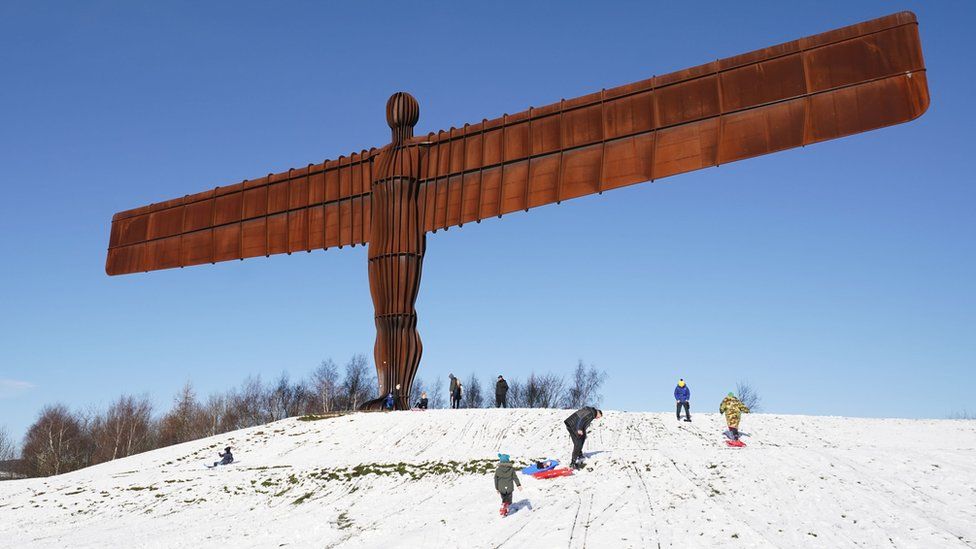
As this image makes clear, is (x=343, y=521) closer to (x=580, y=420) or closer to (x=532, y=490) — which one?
(x=532, y=490)

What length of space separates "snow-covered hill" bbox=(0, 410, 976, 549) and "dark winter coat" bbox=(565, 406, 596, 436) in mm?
880

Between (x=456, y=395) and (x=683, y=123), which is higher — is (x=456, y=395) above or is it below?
below

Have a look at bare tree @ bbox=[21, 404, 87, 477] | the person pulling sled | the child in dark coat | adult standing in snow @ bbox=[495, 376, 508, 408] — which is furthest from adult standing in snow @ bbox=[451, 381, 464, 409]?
bare tree @ bbox=[21, 404, 87, 477]

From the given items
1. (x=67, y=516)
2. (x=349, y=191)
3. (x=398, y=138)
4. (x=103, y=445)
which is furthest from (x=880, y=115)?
(x=103, y=445)

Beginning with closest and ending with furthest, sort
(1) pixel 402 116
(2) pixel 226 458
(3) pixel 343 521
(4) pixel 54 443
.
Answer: (3) pixel 343 521 → (2) pixel 226 458 → (1) pixel 402 116 → (4) pixel 54 443

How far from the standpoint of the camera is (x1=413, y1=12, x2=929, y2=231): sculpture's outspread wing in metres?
19.7

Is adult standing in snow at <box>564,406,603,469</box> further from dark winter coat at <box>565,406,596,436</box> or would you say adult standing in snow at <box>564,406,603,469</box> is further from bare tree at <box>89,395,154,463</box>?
bare tree at <box>89,395,154,463</box>

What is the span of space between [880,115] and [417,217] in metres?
14.7

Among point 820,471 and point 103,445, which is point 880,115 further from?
point 103,445

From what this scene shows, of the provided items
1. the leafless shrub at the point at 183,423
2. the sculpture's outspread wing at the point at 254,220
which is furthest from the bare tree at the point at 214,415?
the sculpture's outspread wing at the point at 254,220

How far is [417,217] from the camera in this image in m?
26.6

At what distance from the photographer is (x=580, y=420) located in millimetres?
15750

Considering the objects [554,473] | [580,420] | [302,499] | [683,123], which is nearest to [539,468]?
[554,473]

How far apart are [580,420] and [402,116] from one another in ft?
51.0
